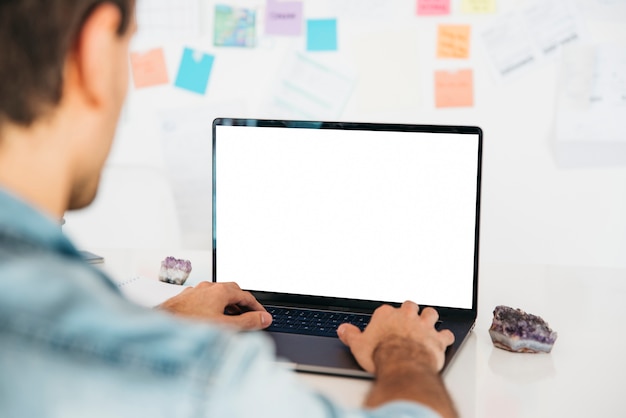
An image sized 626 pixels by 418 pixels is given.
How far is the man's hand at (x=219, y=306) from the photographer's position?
1.10m

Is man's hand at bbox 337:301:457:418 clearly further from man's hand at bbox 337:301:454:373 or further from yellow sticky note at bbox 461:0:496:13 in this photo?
yellow sticky note at bbox 461:0:496:13

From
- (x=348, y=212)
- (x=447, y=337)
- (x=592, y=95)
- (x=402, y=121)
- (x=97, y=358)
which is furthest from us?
(x=402, y=121)

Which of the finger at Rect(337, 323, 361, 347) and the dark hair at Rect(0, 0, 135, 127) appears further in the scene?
the finger at Rect(337, 323, 361, 347)

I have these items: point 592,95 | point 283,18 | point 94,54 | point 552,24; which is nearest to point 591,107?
point 592,95

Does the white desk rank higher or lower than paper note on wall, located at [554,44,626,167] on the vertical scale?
lower

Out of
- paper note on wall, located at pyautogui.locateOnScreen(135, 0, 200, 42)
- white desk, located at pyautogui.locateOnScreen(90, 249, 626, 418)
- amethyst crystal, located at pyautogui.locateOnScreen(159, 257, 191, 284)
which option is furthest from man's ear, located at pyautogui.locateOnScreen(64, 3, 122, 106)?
paper note on wall, located at pyautogui.locateOnScreen(135, 0, 200, 42)

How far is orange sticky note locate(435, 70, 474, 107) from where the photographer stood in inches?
106

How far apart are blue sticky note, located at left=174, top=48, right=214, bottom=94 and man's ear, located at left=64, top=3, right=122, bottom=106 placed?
2.27m

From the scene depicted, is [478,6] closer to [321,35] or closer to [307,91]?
[321,35]

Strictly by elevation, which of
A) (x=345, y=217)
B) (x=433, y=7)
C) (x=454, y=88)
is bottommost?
(x=345, y=217)

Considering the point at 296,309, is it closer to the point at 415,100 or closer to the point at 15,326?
the point at 15,326

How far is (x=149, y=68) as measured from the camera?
286cm

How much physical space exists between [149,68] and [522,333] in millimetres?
2086

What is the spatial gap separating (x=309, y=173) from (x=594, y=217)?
5.39ft
